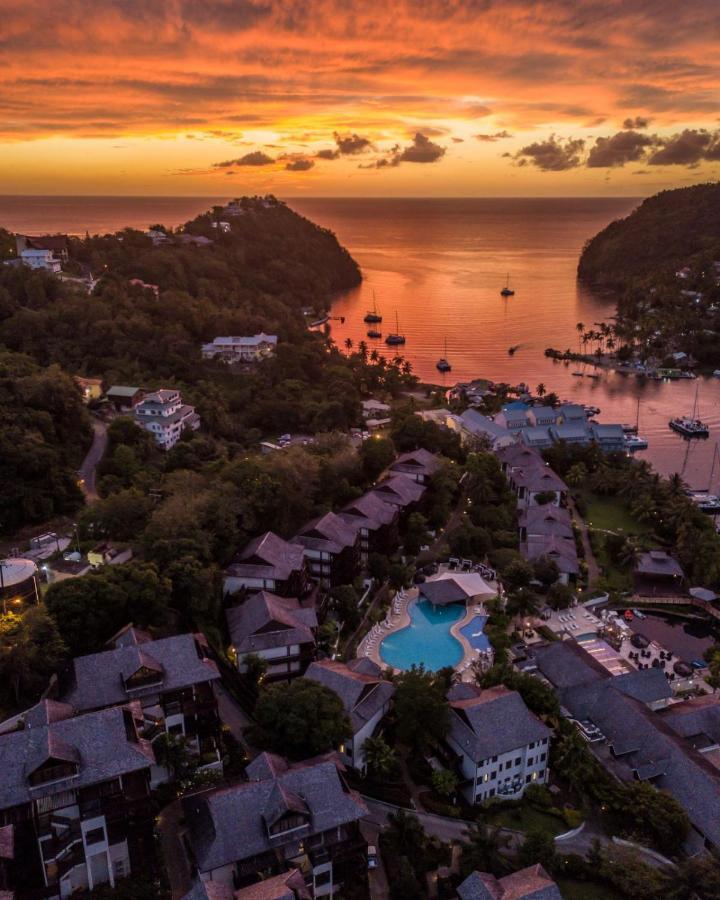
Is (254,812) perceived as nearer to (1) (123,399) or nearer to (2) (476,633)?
(2) (476,633)

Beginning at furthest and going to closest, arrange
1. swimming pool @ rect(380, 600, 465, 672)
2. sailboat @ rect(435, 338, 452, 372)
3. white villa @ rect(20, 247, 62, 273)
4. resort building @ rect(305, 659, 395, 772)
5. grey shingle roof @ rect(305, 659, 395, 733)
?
sailboat @ rect(435, 338, 452, 372)
white villa @ rect(20, 247, 62, 273)
swimming pool @ rect(380, 600, 465, 672)
grey shingle roof @ rect(305, 659, 395, 733)
resort building @ rect(305, 659, 395, 772)

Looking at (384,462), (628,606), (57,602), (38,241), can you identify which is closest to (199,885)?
(57,602)

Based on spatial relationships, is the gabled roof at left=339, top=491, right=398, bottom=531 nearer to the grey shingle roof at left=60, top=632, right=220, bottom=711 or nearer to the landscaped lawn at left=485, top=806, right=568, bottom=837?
the grey shingle roof at left=60, top=632, right=220, bottom=711

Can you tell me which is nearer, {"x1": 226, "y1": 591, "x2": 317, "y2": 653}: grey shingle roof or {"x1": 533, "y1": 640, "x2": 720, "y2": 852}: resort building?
{"x1": 533, "y1": 640, "x2": 720, "y2": 852}: resort building

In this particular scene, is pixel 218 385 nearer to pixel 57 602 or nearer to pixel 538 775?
pixel 57 602

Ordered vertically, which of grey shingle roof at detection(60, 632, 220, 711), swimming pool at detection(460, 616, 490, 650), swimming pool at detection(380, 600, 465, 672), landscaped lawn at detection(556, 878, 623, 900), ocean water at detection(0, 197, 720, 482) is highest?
grey shingle roof at detection(60, 632, 220, 711)

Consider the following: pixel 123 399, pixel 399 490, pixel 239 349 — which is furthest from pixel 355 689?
pixel 239 349

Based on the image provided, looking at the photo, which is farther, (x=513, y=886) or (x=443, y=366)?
(x=443, y=366)

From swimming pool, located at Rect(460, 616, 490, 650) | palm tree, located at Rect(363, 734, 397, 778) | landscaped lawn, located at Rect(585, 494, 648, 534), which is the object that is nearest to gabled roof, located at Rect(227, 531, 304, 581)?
swimming pool, located at Rect(460, 616, 490, 650)
